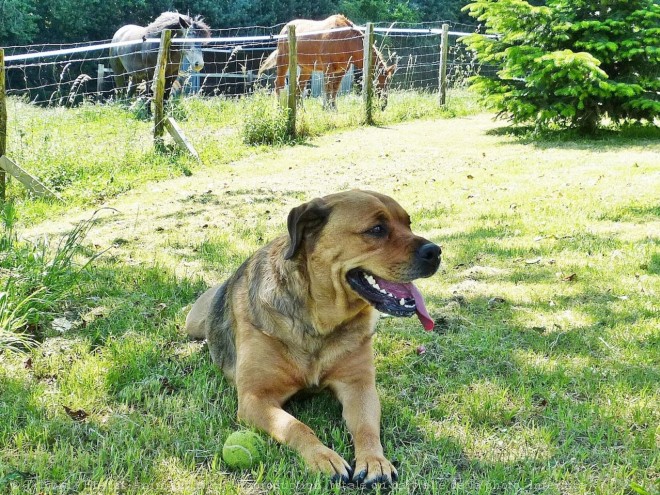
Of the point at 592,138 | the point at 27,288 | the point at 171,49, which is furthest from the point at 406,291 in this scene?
the point at 171,49

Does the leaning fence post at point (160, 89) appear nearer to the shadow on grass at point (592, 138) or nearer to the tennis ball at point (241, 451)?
the shadow on grass at point (592, 138)

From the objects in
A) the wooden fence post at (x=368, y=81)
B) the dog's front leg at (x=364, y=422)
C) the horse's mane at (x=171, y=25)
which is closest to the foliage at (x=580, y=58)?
the wooden fence post at (x=368, y=81)

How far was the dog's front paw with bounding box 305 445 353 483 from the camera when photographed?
108 inches

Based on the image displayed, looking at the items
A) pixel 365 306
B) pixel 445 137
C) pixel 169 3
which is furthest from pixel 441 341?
pixel 169 3

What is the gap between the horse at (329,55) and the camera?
1527cm

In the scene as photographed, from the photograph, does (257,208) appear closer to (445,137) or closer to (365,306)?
(365,306)

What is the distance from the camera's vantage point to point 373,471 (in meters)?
2.79

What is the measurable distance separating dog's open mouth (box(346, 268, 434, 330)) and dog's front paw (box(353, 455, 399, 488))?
699mm

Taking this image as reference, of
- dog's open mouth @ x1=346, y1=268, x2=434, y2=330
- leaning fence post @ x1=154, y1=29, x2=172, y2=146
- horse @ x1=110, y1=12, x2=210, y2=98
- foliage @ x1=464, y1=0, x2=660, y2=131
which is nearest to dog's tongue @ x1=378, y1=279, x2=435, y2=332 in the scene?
dog's open mouth @ x1=346, y1=268, x2=434, y2=330

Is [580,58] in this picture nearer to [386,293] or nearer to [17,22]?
[386,293]

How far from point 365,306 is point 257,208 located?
4482 millimetres

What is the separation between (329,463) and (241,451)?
1.26ft

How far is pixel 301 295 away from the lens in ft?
11.0

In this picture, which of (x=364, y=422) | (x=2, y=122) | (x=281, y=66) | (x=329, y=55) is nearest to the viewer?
(x=364, y=422)
